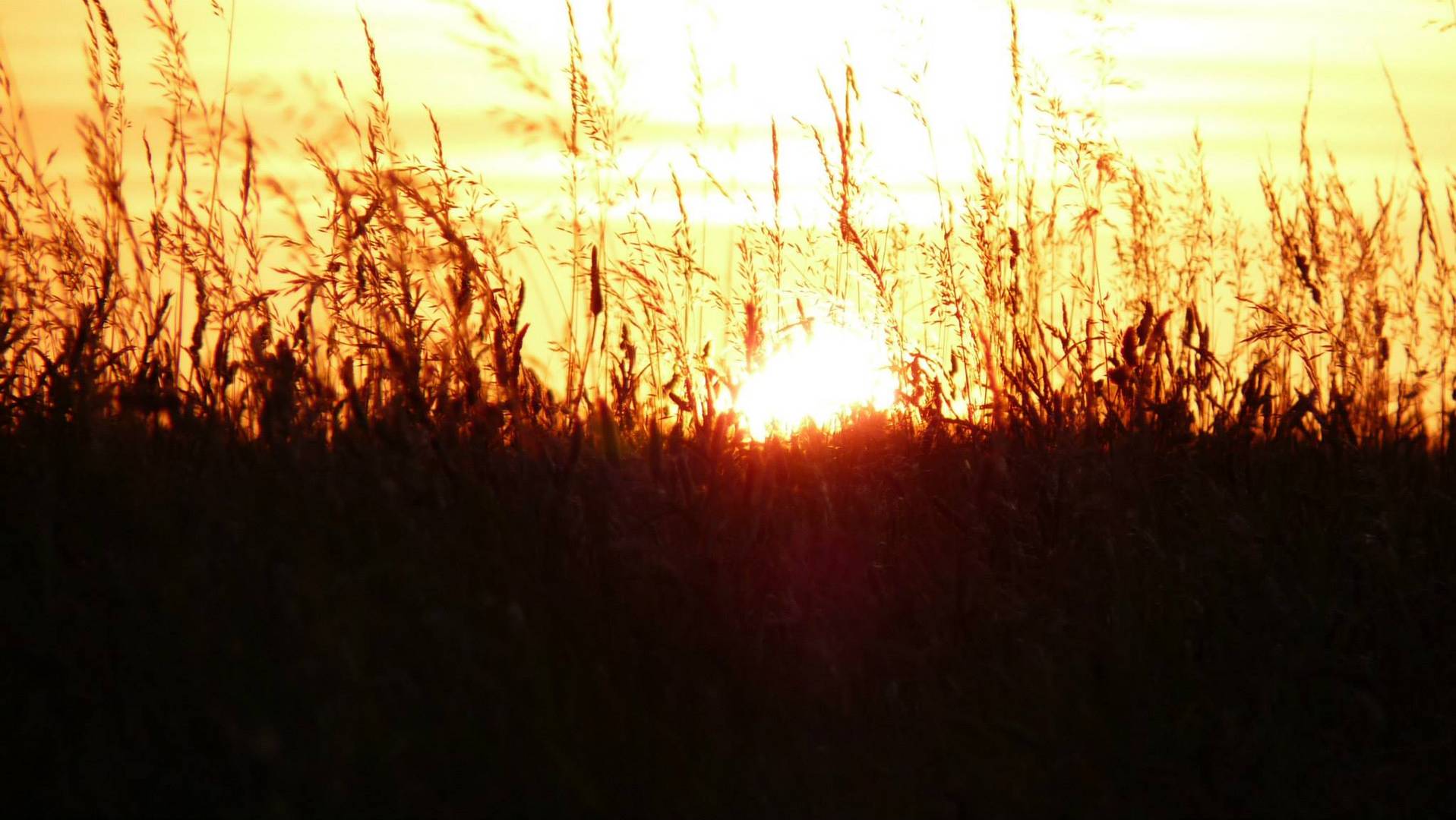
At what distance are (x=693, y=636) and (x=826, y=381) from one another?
1.73m

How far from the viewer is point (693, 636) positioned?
207cm

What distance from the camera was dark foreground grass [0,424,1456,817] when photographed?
171cm

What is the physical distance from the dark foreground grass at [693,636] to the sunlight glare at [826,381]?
0.82 m

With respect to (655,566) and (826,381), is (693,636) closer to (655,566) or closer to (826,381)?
(655,566)

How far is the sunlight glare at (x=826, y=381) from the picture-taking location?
351 cm

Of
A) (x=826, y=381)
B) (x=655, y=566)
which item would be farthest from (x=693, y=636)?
(x=826, y=381)

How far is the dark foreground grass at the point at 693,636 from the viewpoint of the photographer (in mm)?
1708

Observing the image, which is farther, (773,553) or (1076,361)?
(1076,361)

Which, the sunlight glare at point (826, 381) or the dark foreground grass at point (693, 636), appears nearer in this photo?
the dark foreground grass at point (693, 636)

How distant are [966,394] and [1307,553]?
1.10 m

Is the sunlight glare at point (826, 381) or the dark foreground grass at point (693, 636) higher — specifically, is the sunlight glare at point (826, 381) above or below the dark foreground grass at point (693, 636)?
above

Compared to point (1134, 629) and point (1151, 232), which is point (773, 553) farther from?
point (1151, 232)

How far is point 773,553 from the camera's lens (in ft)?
8.03

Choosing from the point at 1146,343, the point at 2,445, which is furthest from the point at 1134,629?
the point at 2,445
